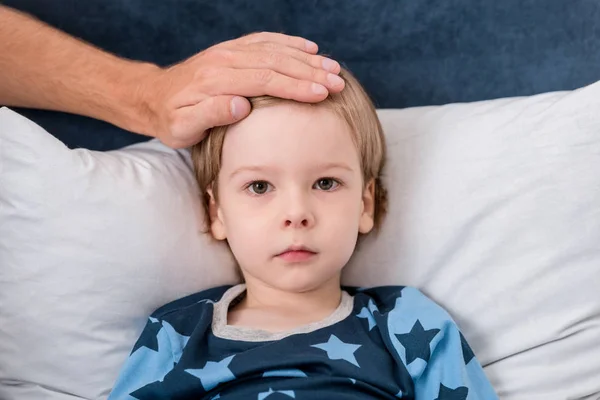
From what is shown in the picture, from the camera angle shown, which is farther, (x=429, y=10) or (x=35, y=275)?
(x=429, y=10)

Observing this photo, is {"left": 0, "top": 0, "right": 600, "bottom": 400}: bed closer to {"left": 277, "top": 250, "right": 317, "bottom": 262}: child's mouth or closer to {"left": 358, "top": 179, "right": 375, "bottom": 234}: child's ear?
{"left": 358, "top": 179, "right": 375, "bottom": 234}: child's ear

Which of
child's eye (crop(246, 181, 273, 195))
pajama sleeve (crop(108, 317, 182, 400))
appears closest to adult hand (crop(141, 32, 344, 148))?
child's eye (crop(246, 181, 273, 195))

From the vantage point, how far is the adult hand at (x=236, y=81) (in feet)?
3.64

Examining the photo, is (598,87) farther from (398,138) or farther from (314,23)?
(314,23)

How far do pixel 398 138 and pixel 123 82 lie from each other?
0.49 metres

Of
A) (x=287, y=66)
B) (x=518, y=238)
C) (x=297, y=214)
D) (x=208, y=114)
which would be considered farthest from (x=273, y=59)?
(x=518, y=238)

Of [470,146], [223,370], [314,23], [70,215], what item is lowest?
[223,370]

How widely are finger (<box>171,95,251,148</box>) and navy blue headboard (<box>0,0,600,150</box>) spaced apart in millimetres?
327

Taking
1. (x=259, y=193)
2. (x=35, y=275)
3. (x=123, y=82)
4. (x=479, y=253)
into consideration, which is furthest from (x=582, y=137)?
(x=35, y=275)

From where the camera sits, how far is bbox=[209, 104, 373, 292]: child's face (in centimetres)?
111

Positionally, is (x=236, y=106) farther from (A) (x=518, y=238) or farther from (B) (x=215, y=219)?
(A) (x=518, y=238)

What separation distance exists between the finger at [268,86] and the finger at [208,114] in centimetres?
2

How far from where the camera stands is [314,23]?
60.2 inches

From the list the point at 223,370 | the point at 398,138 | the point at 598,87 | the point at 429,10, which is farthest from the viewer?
the point at 429,10
